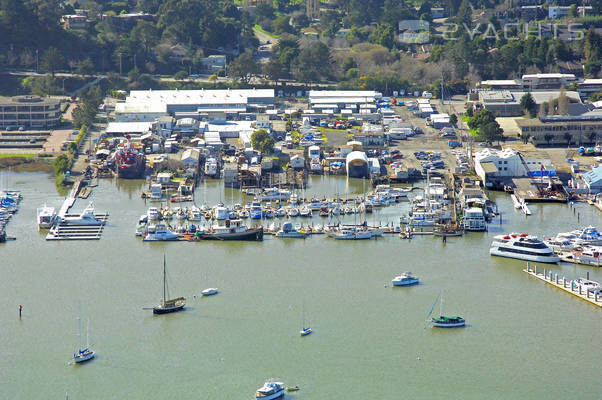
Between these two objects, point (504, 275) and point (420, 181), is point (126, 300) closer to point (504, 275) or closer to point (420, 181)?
point (504, 275)

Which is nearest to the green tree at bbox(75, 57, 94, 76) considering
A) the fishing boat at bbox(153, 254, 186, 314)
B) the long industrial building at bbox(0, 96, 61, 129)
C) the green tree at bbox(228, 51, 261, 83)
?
the green tree at bbox(228, 51, 261, 83)

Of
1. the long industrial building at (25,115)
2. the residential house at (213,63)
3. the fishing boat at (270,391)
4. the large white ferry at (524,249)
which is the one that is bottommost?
the fishing boat at (270,391)

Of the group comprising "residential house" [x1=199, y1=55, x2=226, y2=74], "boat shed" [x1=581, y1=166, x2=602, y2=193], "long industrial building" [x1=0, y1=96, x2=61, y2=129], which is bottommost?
"boat shed" [x1=581, y1=166, x2=602, y2=193]

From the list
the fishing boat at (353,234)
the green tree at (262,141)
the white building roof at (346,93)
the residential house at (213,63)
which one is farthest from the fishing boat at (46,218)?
the residential house at (213,63)

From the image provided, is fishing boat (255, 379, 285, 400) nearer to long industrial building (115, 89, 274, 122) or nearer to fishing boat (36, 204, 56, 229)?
fishing boat (36, 204, 56, 229)

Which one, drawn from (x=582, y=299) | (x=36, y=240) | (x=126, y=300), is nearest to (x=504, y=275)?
(x=582, y=299)

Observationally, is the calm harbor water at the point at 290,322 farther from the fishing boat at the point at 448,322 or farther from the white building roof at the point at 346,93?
the white building roof at the point at 346,93

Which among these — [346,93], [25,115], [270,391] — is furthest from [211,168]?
[270,391]
